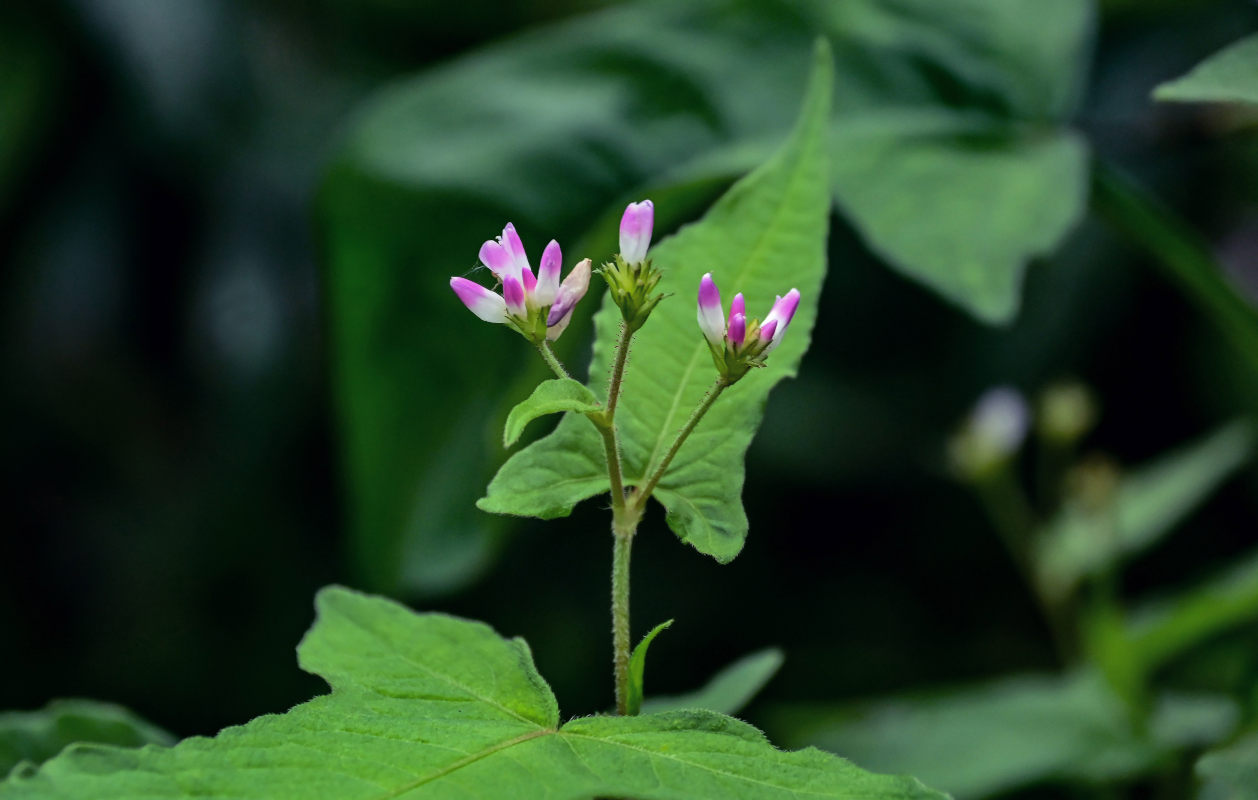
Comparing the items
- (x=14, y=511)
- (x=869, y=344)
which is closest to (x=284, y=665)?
(x=14, y=511)

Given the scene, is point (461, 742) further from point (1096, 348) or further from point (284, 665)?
point (1096, 348)

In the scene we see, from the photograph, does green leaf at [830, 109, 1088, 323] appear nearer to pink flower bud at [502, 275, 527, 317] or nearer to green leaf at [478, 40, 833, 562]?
green leaf at [478, 40, 833, 562]

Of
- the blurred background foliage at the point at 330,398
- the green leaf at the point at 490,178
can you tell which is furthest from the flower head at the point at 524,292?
the blurred background foliage at the point at 330,398

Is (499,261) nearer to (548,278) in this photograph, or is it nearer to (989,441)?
(548,278)

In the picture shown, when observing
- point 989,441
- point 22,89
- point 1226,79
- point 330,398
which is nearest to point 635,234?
point 1226,79

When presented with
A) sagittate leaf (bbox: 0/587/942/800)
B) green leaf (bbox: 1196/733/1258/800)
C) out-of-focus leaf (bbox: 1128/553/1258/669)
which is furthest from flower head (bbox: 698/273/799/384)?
out-of-focus leaf (bbox: 1128/553/1258/669)

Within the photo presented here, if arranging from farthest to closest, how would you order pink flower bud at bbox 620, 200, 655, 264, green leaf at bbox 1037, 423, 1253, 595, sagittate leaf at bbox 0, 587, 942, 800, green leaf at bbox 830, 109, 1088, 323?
green leaf at bbox 1037, 423, 1253, 595, green leaf at bbox 830, 109, 1088, 323, pink flower bud at bbox 620, 200, 655, 264, sagittate leaf at bbox 0, 587, 942, 800

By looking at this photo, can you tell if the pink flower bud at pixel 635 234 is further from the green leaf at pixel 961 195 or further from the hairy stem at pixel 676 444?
the green leaf at pixel 961 195
